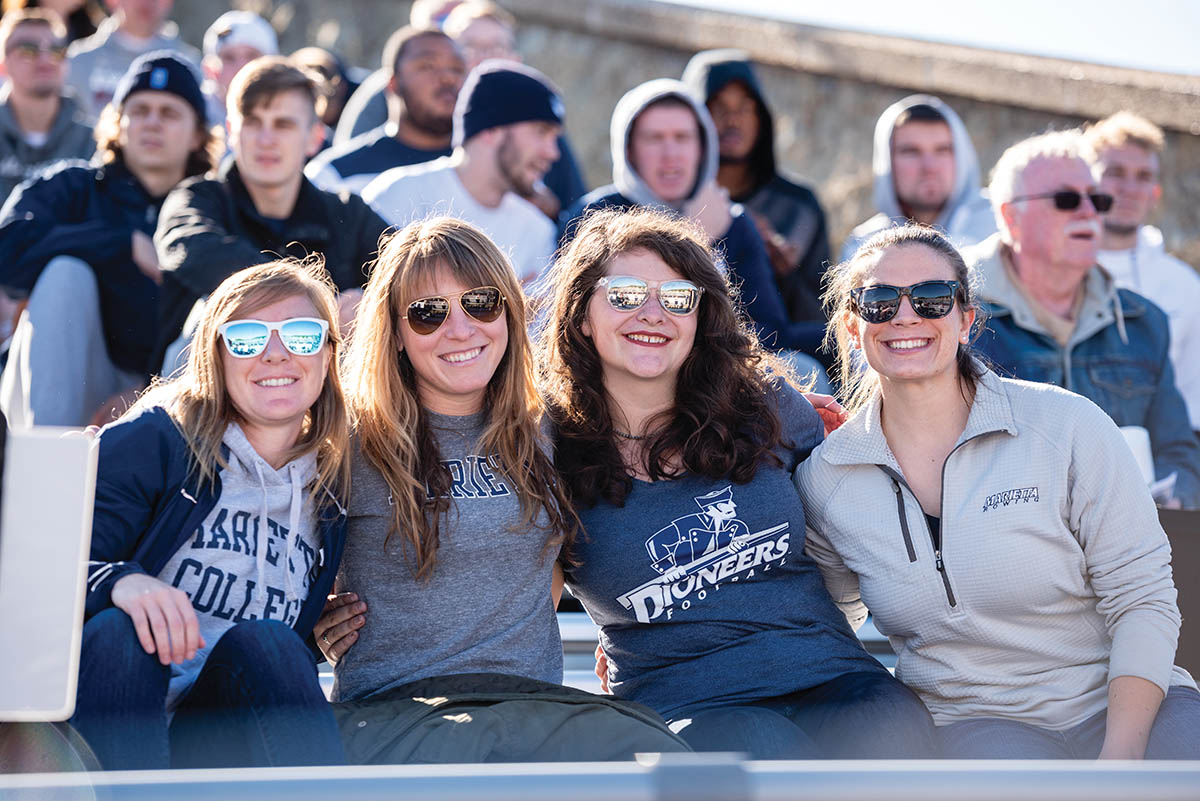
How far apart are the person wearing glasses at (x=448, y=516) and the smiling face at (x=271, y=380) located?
183 mm

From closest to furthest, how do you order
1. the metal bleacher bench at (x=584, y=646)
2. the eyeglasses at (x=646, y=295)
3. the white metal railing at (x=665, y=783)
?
the white metal railing at (x=665, y=783) < the eyeglasses at (x=646, y=295) < the metal bleacher bench at (x=584, y=646)

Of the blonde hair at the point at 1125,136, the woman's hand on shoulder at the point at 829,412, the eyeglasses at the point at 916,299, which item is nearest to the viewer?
the eyeglasses at the point at 916,299

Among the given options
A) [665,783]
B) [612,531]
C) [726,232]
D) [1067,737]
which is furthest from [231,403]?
[726,232]

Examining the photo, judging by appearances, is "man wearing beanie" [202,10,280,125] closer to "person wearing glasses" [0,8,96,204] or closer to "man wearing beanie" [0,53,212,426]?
"person wearing glasses" [0,8,96,204]

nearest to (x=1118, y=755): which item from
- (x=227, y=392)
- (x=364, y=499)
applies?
(x=364, y=499)

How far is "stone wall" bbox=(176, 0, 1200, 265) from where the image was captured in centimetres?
796

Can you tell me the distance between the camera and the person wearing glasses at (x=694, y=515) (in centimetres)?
271

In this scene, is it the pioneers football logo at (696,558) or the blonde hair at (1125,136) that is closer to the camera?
the pioneers football logo at (696,558)

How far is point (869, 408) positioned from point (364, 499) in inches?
44.0

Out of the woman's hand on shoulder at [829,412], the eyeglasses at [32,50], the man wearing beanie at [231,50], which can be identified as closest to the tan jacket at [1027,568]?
the woman's hand on shoulder at [829,412]

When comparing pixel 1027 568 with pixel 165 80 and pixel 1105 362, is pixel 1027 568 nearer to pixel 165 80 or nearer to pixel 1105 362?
pixel 1105 362

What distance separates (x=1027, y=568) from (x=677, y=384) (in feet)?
2.84

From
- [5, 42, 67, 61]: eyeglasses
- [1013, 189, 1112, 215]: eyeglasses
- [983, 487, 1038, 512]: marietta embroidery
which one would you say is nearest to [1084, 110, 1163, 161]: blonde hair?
[1013, 189, 1112, 215]: eyeglasses

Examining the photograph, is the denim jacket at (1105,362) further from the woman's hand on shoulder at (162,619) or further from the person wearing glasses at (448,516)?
the woman's hand on shoulder at (162,619)
